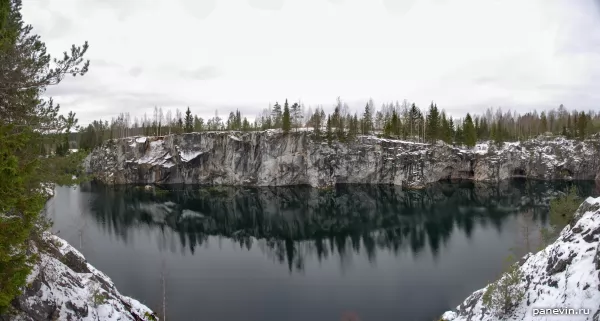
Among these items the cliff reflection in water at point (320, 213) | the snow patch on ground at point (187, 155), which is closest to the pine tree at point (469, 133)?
the cliff reflection in water at point (320, 213)

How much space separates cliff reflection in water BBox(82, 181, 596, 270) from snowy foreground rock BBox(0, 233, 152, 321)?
21.0 metres

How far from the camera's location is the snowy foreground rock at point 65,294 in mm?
9430

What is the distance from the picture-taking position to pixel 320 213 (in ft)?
180

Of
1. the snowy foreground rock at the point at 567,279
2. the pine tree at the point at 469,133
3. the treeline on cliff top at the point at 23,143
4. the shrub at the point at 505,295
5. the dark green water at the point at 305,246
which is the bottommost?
the dark green water at the point at 305,246

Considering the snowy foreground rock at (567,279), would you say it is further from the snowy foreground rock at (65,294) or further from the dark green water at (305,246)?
the snowy foreground rock at (65,294)

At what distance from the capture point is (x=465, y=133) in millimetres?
85000

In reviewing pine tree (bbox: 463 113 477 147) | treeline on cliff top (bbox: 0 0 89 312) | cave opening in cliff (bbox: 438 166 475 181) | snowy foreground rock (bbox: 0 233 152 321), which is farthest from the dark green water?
pine tree (bbox: 463 113 477 147)

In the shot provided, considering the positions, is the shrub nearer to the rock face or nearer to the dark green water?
the dark green water

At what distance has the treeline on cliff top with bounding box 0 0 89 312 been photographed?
286 inches

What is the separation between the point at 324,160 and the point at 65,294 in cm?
7229

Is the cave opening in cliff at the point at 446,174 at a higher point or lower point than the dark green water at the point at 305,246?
higher

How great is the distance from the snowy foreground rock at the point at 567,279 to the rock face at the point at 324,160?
6813cm

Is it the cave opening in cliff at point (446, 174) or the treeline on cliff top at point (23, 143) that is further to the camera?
the cave opening in cliff at point (446, 174)

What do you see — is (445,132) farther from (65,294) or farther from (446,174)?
(65,294)
